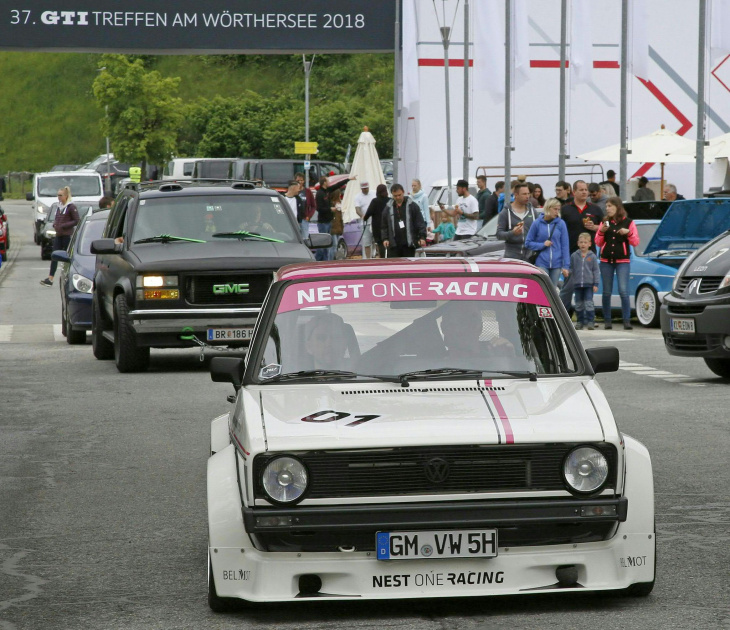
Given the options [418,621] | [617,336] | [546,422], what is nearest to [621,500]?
[546,422]

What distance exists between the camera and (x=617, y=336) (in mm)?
20562

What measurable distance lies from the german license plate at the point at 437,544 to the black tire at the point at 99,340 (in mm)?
11913

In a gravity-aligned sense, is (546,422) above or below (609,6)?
below

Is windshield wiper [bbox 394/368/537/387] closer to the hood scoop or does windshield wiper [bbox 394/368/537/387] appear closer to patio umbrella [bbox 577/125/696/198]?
the hood scoop

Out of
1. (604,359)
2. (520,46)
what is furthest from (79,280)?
(520,46)

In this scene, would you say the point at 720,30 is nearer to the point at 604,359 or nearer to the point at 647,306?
the point at 647,306

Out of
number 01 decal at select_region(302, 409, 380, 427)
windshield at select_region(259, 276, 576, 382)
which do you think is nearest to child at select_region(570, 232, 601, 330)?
windshield at select_region(259, 276, 576, 382)

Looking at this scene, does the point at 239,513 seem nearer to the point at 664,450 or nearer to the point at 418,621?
the point at 418,621

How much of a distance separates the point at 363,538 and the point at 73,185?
4468 cm

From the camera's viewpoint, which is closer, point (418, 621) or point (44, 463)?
point (418, 621)

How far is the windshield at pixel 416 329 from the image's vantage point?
6.62 metres

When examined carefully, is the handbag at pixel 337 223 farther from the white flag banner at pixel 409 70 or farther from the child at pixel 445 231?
the white flag banner at pixel 409 70

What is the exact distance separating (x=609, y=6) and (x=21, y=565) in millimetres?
44458

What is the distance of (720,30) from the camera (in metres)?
29.0
